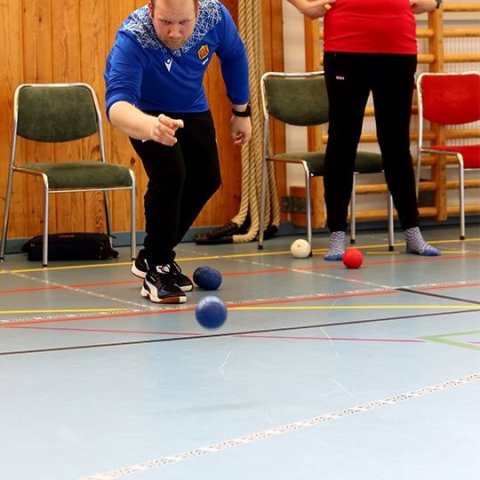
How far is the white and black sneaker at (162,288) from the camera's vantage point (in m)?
4.28

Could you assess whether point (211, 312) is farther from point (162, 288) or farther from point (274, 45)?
point (274, 45)

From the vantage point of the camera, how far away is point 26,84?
5.99 m

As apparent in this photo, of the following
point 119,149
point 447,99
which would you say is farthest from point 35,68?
point 447,99

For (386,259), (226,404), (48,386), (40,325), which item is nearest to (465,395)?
(226,404)

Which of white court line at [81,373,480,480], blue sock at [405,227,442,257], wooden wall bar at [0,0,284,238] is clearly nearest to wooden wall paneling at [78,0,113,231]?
wooden wall bar at [0,0,284,238]

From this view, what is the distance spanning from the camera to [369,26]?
527cm

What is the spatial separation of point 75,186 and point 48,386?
2768mm

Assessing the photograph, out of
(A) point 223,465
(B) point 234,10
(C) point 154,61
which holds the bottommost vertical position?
(A) point 223,465

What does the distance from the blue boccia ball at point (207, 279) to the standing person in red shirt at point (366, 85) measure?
1101 mm

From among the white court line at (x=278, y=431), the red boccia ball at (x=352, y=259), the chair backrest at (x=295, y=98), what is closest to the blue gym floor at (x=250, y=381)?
the white court line at (x=278, y=431)

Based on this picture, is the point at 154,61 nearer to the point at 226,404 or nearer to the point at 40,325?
the point at 40,325

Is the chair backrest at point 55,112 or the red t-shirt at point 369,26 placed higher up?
the red t-shirt at point 369,26

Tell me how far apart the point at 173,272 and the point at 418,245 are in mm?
1688

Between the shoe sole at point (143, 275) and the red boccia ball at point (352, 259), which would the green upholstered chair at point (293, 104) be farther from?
the shoe sole at point (143, 275)
